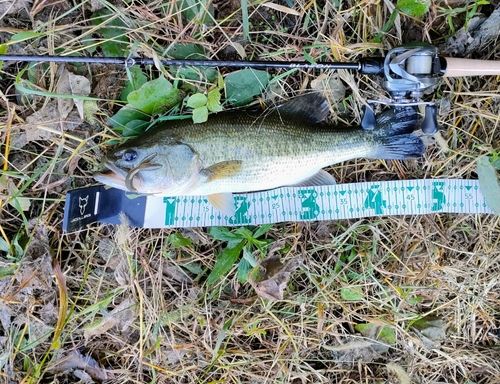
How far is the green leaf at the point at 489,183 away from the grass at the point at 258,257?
80 mm

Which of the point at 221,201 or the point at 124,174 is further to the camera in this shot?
the point at 221,201

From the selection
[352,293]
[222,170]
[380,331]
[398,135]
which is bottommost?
[380,331]

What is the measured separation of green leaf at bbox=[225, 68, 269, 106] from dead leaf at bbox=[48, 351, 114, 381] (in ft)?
6.24

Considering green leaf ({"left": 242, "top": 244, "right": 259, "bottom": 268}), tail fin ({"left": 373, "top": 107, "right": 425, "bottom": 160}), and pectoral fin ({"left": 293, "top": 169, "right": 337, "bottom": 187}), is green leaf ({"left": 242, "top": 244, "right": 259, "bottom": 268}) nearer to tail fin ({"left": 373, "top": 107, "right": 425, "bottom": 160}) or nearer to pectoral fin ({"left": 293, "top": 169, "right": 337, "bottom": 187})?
pectoral fin ({"left": 293, "top": 169, "right": 337, "bottom": 187})

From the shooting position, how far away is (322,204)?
101 inches

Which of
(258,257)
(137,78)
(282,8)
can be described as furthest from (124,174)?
(282,8)

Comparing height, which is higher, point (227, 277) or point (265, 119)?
point (265, 119)

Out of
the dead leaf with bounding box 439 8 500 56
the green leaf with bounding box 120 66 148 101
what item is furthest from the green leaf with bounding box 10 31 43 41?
the dead leaf with bounding box 439 8 500 56

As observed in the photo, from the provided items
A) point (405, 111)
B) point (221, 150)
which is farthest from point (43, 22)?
point (405, 111)

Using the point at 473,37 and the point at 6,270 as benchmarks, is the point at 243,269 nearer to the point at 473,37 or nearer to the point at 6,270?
the point at 6,270

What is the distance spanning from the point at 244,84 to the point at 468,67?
121cm

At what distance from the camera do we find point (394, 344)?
8.70 ft

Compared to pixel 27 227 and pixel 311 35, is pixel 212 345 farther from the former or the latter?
pixel 311 35

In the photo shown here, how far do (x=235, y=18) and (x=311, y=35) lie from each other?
47 cm
